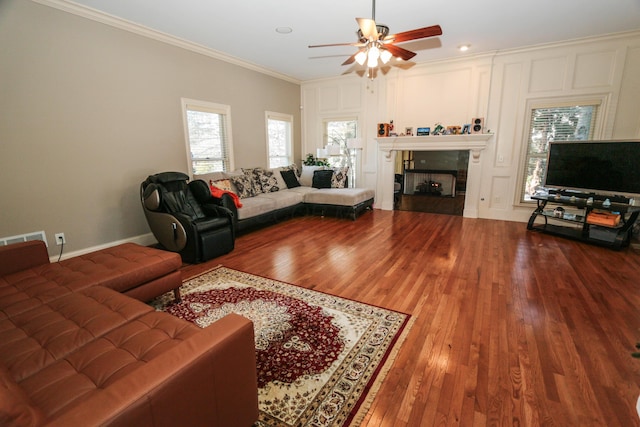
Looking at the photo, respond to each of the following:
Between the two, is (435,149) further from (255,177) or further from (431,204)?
(255,177)

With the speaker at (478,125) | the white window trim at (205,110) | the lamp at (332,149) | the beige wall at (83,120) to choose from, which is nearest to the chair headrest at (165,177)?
the beige wall at (83,120)

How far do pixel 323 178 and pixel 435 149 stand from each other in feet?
7.44

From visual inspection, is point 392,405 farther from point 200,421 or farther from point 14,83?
point 14,83

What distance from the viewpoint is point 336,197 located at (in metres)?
5.52

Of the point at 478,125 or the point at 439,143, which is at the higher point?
the point at 478,125

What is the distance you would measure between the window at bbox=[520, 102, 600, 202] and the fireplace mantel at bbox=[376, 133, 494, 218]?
2.28ft

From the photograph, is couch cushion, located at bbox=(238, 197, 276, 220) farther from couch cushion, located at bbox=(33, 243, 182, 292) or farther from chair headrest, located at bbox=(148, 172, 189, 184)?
couch cushion, located at bbox=(33, 243, 182, 292)

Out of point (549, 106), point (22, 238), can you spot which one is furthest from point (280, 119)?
point (549, 106)

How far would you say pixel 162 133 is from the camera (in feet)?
14.0

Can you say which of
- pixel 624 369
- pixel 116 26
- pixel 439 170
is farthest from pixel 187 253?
pixel 439 170

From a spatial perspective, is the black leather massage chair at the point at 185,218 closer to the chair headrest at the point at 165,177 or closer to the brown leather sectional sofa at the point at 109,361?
the chair headrest at the point at 165,177

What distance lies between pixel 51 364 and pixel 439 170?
861 cm

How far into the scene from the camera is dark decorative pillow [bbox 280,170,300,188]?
6.19 m

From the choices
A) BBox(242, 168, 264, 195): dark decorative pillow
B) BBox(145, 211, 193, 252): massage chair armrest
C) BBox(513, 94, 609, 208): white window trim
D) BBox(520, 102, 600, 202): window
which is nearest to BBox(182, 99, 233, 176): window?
BBox(242, 168, 264, 195): dark decorative pillow
